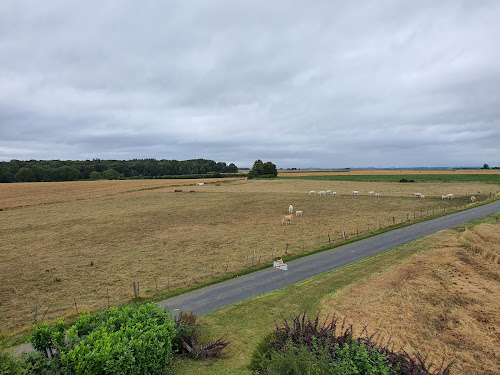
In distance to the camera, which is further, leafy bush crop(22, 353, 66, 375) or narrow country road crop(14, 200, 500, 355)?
narrow country road crop(14, 200, 500, 355)

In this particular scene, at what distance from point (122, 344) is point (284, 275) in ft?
40.7

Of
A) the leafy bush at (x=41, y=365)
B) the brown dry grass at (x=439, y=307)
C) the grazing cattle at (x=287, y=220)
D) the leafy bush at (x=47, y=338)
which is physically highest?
the leafy bush at (x=47, y=338)

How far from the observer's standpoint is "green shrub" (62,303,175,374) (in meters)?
7.16

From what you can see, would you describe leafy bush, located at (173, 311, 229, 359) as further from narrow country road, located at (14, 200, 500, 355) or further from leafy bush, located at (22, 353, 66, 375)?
leafy bush, located at (22, 353, 66, 375)

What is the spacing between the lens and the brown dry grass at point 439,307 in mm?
10250

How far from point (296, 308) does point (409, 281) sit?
24.2ft

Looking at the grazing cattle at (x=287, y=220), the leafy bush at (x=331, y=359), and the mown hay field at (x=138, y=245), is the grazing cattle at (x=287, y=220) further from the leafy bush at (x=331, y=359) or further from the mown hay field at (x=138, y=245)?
the leafy bush at (x=331, y=359)

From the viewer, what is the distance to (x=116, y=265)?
2112cm

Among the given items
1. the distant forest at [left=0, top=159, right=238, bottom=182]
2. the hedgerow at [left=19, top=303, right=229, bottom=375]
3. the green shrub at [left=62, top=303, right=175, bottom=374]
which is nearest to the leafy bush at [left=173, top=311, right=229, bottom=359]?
the hedgerow at [left=19, top=303, right=229, bottom=375]

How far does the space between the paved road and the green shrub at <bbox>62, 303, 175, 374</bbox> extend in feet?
12.1

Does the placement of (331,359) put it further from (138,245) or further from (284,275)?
(138,245)

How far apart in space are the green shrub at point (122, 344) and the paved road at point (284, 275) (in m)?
3.68

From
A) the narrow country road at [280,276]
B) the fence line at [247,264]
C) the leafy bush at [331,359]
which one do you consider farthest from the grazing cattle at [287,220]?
the leafy bush at [331,359]

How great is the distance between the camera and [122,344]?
295 inches
